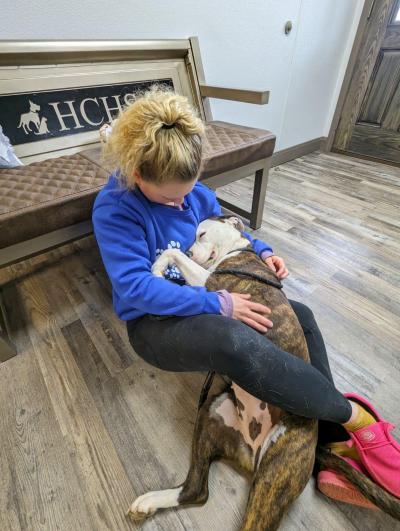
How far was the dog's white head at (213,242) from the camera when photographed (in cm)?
90

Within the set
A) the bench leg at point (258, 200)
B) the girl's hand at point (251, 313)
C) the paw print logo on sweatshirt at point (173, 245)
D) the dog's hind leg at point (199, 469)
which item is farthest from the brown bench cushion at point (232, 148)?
the dog's hind leg at point (199, 469)

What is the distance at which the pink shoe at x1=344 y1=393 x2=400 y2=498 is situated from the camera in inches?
28.1

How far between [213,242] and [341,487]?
30.7 inches

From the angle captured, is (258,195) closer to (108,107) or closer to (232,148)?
(232,148)

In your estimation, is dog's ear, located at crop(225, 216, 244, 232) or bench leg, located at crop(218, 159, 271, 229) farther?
bench leg, located at crop(218, 159, 271, 229)

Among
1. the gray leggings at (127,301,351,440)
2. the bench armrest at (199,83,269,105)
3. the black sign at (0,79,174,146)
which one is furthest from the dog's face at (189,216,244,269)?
the bench armrest at (199,83,269,105)

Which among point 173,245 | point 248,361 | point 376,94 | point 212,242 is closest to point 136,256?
point 173,245

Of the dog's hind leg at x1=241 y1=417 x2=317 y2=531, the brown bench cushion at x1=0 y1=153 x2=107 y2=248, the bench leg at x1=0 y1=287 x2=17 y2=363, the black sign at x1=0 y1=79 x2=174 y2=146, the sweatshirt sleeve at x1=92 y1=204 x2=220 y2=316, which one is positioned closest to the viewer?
the dog's hind leg at x1=241 y1=417 x2=317 y2=531

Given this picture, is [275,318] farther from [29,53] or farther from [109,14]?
[109,14]

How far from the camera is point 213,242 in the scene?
2.99ft

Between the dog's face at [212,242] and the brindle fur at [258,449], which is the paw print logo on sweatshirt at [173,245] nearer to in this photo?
the dog's face at [212,242]

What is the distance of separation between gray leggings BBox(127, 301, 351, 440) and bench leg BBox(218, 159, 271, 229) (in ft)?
4.18

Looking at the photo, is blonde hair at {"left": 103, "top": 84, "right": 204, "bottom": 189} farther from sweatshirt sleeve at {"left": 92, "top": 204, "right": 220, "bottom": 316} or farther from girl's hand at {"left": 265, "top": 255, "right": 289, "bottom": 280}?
girl's hand at {"left": 265, "top": 255, "right": 289, "bottom": 280}

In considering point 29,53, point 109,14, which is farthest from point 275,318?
point 109,14
